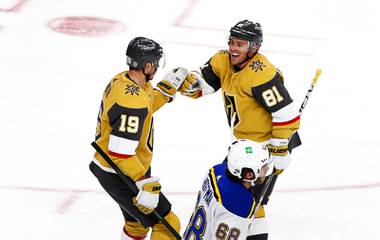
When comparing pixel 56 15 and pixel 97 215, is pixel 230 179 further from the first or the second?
pixel 56 15

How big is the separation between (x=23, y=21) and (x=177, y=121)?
263cm

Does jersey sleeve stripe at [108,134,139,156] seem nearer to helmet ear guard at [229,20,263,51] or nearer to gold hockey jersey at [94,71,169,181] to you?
gold hockey jersey at [94,71,169,181]

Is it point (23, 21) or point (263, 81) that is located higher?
point (263, 81)

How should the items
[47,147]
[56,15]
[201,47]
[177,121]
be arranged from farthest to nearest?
[56,15], [201,47], [177,121], [47,147]

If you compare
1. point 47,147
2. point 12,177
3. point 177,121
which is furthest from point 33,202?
point 177,121

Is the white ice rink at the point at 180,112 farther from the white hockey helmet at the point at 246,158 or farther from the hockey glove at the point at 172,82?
the white hockey helmet at the point at 246,158

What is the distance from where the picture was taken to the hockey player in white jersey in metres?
3.74

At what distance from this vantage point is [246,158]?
3.77 metres

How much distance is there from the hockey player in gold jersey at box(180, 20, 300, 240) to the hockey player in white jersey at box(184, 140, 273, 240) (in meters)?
0.84

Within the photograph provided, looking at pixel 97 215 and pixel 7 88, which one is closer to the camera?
pixel 97 215

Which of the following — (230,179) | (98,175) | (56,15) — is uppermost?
(230,179)

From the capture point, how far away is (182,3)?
950cm

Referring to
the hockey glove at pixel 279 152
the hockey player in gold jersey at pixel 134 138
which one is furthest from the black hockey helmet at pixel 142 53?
the hockey glove at pixel 279 152

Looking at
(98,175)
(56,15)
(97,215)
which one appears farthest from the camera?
(56,15)
